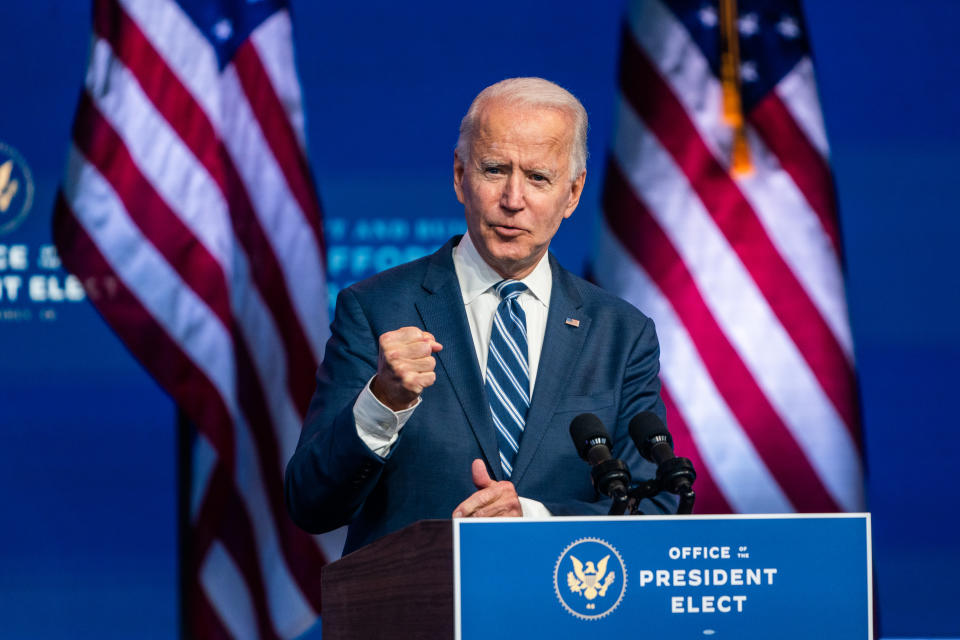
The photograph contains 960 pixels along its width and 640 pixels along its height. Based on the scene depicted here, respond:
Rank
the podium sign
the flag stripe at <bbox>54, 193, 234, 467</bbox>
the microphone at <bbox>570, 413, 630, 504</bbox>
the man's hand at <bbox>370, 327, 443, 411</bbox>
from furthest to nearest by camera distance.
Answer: the flag stripe at <bbox>54, 193, 234, 467</bbox> < the man's hand at <bbox>370, 327, 443, 411</bbox> < the microphone at <bbox>570, 413, 630, 504</bbox> < the podium sign

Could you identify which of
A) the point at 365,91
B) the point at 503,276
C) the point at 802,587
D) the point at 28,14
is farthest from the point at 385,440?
the point at 28,14

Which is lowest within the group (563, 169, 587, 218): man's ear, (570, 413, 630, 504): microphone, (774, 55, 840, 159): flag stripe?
(570, 413, 630, 504): microphone

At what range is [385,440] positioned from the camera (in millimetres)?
1627

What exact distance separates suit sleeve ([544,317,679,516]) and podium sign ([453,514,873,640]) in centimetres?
51

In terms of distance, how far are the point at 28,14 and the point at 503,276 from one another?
2.63 m

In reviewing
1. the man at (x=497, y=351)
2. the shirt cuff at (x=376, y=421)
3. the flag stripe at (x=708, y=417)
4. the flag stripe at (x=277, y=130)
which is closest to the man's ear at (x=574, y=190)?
the man at (x=497, y=351)

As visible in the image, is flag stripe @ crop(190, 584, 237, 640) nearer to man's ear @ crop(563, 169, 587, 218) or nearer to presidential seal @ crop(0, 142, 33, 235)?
presidential seal @ crop(0, 142, 33, 235)

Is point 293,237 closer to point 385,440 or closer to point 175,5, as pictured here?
point 175,5

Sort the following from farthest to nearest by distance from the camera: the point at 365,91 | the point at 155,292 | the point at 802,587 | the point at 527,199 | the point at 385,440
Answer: the point at 365,91
the point at 155,292
the point at 527,199
the point at 385,440
the point at 802,587

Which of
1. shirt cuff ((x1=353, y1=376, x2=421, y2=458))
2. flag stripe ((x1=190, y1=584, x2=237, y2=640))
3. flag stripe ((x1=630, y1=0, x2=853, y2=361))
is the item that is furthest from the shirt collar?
flag stripe ((x1=190, y1=584, x2=237, y2=640))

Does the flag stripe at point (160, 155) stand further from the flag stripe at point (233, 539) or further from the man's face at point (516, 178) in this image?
the man's face at point (516, 178)

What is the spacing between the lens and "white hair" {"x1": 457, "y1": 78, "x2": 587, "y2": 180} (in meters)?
1.90

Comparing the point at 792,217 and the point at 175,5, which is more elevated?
the point at 175,5

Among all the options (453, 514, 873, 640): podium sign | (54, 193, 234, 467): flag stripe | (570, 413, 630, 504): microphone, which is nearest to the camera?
(453, 514, 873, 640): podium sign
